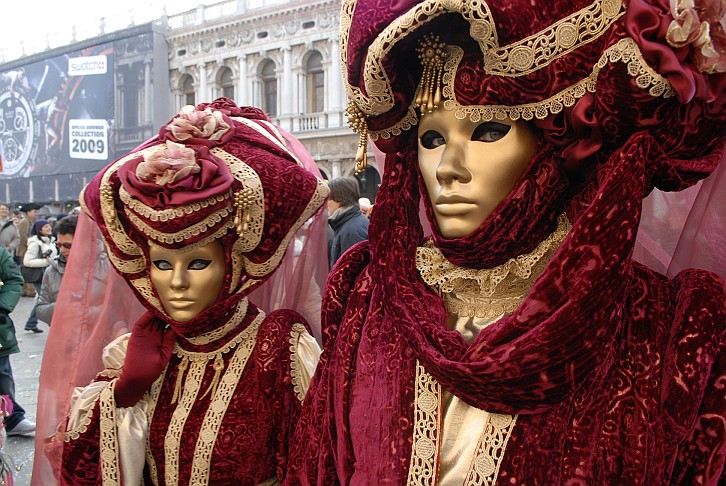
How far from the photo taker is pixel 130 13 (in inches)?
799

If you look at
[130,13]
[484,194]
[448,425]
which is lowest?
[448,425]

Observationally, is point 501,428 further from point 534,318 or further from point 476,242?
point 476,242

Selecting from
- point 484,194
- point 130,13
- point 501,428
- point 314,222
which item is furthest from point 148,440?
point 130,13

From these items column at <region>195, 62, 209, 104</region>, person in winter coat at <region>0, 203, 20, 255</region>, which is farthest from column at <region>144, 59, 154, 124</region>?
person in winter coat at <region>0, 203, 20, 255</region>

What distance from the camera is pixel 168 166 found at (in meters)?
1.52

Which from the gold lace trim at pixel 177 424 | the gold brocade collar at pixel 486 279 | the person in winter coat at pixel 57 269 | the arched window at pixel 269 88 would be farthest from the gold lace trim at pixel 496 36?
the arched window at pixel 269 88

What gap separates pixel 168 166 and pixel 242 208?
21 cm

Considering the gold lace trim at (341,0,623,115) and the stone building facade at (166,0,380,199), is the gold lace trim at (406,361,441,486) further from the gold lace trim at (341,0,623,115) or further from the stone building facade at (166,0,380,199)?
the stone building facade at (166,0,380,199)

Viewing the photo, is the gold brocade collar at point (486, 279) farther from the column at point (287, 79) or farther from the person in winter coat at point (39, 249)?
the column at point (287, 79)

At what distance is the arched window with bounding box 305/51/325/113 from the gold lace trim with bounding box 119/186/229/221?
14542 millimetres

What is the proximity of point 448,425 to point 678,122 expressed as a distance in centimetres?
62

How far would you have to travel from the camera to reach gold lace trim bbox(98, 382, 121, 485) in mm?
1646

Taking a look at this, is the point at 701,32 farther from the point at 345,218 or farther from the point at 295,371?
the point at 345,218

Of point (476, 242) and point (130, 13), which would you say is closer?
point (476, 242)
